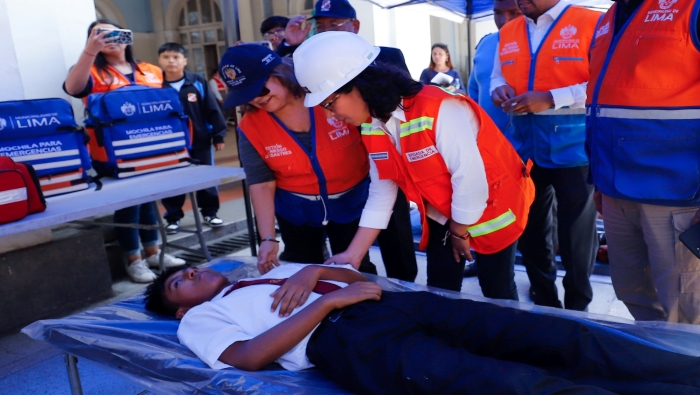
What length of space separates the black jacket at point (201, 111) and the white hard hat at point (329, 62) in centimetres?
313

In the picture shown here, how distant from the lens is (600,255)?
12.1ft

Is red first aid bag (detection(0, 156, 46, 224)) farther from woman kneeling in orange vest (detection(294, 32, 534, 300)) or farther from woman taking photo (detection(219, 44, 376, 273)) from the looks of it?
woman kneeling in orange vest (detection(294, 32, 534, 300))

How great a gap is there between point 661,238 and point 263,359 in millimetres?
1416

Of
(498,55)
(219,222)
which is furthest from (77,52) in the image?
(498,55)

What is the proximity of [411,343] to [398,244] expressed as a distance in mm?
1261

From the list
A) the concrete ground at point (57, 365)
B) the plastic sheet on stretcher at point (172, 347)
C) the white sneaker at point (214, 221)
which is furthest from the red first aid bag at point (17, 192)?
the white sneaker at point (214, 221)

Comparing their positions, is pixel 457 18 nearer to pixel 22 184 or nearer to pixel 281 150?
pixel 281 150

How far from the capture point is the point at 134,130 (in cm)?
338

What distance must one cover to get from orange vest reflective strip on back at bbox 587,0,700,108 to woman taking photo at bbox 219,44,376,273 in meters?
1.02

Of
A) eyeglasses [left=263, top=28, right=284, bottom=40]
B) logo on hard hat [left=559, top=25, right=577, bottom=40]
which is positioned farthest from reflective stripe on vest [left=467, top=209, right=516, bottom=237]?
eyeglasses [left=263, top=28, right=284, bottom=40]

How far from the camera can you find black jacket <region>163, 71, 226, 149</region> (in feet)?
15.3

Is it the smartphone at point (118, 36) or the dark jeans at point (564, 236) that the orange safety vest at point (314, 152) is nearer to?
the dark jeans at point (564, 236)

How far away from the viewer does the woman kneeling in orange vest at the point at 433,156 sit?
1.77 metres

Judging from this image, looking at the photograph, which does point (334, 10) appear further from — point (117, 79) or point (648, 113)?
point (117, 79)
